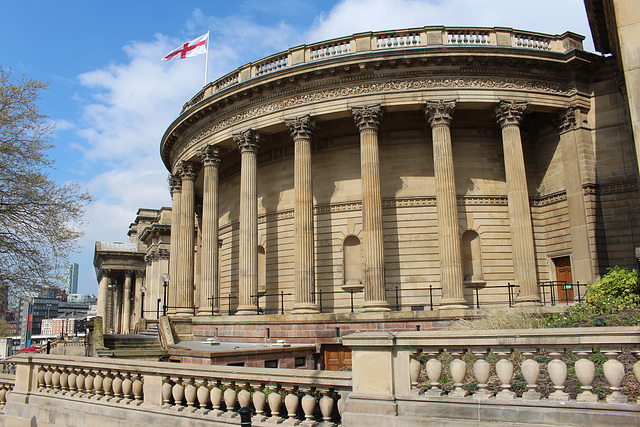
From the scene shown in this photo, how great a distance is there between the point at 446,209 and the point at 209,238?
1361 centimetres

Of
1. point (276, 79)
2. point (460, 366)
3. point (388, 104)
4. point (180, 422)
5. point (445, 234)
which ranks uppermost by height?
point (276, 79)

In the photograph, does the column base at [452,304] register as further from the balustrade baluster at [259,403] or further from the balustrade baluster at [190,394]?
the balustrade baluster at [259,403]

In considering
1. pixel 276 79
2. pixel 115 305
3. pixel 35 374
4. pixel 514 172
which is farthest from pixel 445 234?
pixel 115 305

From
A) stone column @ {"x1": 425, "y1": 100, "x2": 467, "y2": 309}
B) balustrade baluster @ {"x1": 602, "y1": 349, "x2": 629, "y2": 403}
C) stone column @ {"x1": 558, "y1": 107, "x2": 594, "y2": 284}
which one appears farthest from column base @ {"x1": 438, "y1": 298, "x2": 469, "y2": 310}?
balustrade baluster @ {"x1": 602, "y1": 349, "x2": 629, "y2": 403}

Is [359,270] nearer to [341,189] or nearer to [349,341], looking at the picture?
[341,189]

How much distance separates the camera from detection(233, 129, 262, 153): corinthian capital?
99.4 feet

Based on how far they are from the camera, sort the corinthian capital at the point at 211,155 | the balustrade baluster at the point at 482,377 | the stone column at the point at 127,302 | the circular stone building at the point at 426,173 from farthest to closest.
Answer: the stone column at the point at 127,302
the corinthian capital at the point at 211,155
the circular stone building at the point at 426,173
the balustrade baluster at the point at 482,377

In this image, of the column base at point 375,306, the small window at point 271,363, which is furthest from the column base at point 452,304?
the small window at point 271,363

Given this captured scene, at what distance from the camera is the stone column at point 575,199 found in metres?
26.4

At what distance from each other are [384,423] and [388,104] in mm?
21575

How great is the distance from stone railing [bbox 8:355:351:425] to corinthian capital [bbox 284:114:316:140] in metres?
18.3

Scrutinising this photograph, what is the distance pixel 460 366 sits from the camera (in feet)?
25.2

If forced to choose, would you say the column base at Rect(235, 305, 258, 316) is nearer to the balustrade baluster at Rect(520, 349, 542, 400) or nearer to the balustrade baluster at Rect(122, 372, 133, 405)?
the balustrade baluster at Rect(122, 372, 133, 405)

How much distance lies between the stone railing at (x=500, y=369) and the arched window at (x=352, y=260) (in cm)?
2110
